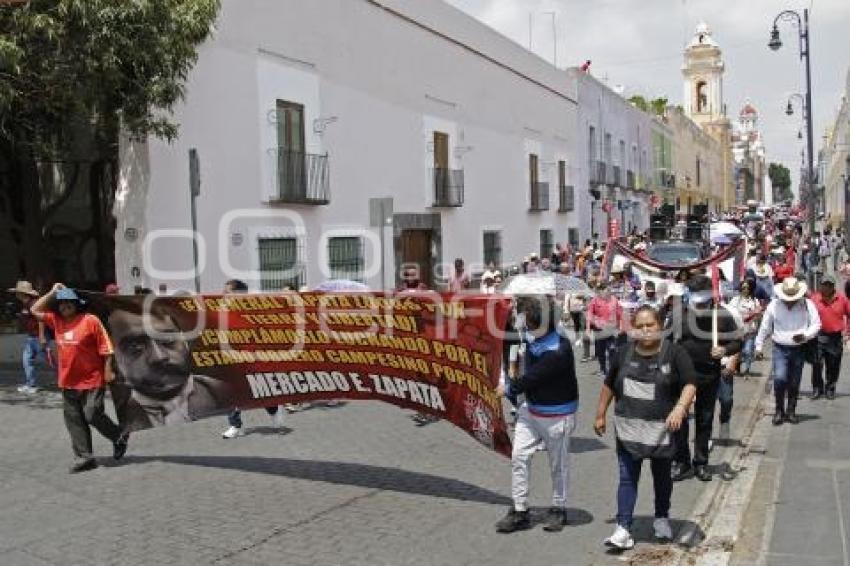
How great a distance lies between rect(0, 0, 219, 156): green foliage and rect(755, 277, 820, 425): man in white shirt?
894 cm

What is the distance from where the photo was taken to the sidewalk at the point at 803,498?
19.7ft

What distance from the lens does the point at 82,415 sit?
8.30 m

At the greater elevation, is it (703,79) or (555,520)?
(703,79)

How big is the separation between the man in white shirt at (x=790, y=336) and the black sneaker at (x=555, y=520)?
4680 mm

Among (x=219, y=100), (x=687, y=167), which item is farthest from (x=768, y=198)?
(x=219, y=100)

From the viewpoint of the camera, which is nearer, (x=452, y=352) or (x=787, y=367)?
(x=452, y=352)

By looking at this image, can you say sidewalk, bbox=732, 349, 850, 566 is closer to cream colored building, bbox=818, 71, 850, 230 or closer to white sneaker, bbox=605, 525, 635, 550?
white sneaker, bbox=605, 525, 635, 550

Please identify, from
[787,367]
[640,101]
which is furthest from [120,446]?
[640,101]

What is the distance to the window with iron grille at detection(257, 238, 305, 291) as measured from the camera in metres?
18.6

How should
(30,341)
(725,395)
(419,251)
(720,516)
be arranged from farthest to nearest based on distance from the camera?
1. (419,251)
2. (30,341)
3. (725,395)
4. (720,516)

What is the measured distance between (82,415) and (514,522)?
13.2 ft

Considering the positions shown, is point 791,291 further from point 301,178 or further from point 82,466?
point 301,178

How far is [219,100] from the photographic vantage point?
1744 centimetres

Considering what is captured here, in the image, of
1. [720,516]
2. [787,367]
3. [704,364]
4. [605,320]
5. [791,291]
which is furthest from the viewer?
[605,320]
